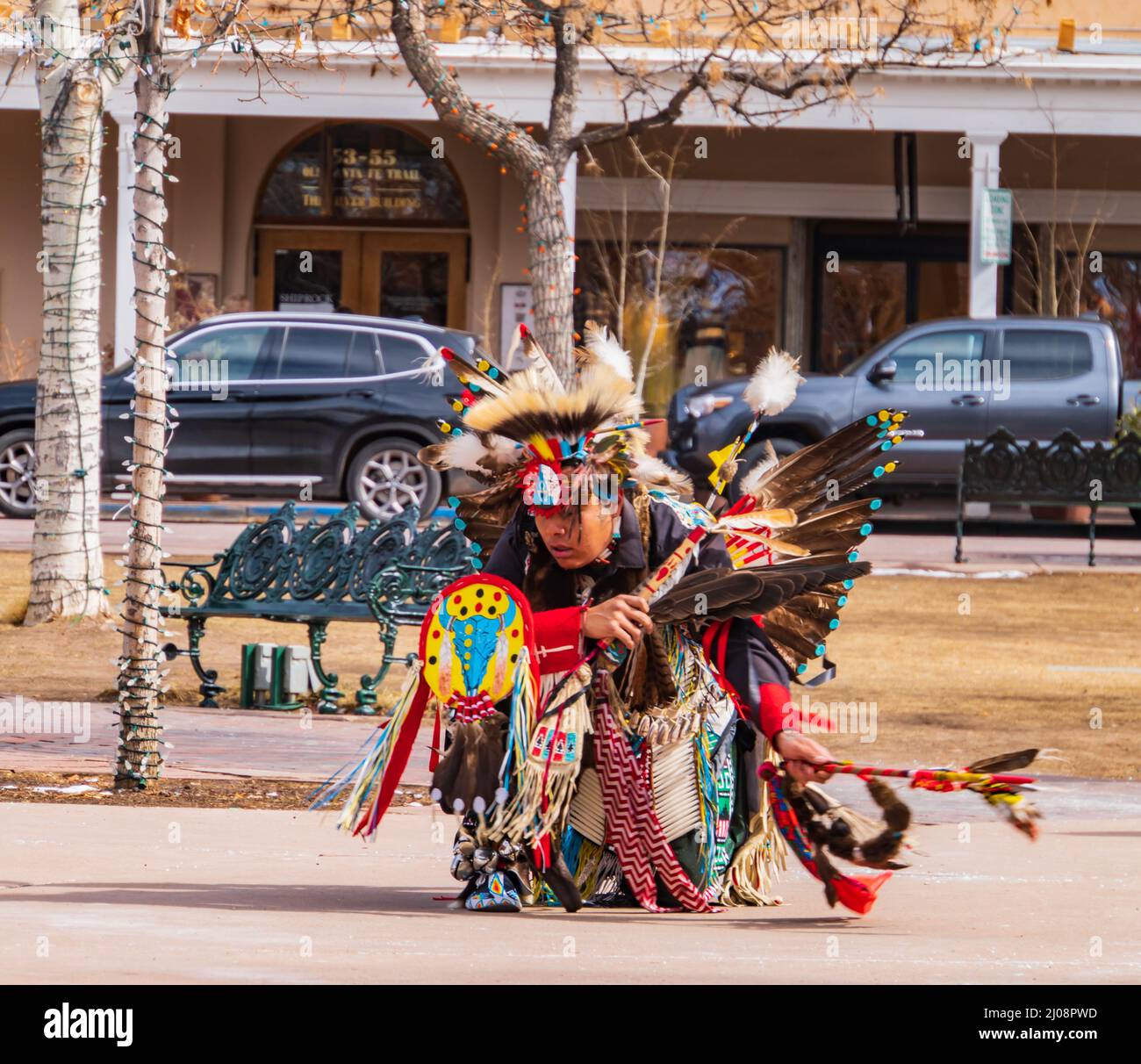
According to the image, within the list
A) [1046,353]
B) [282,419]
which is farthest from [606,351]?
[1046,353]

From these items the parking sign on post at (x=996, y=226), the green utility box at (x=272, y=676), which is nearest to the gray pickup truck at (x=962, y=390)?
the parking sign on post at (x=996, y=226)

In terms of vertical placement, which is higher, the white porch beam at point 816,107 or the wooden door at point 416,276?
the white porch beam at point 816,107

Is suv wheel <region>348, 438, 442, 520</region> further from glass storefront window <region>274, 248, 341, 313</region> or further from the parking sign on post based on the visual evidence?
glass storefront window <region>274, 248, 341, 313</region>

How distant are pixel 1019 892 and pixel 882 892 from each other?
396mm

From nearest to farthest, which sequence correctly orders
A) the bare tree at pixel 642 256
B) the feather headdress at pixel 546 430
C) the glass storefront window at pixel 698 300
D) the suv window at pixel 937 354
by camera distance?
the feather headdress at pixel 546 430 < the suv window at pixel 937 354 < the bare tree at pixel 642 256 < the glass storefront window at pixel 698 300

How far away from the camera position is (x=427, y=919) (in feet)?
16.7

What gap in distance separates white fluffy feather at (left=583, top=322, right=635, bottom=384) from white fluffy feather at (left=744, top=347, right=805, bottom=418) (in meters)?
0.36

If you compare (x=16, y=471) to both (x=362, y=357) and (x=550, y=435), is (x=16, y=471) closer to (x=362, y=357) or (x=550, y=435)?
(x=362, y=357)

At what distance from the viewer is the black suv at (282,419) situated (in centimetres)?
1770

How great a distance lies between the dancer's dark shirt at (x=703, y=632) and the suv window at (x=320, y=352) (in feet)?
42.7

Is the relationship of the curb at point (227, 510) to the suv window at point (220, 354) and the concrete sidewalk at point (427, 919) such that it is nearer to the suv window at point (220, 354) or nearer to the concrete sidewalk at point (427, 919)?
the suv window at point (220, 354)

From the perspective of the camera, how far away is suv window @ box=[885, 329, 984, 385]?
18844 mm

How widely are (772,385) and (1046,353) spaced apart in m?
14.0

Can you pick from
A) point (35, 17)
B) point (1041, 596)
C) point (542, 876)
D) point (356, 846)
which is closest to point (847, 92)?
point (1041, 596)
